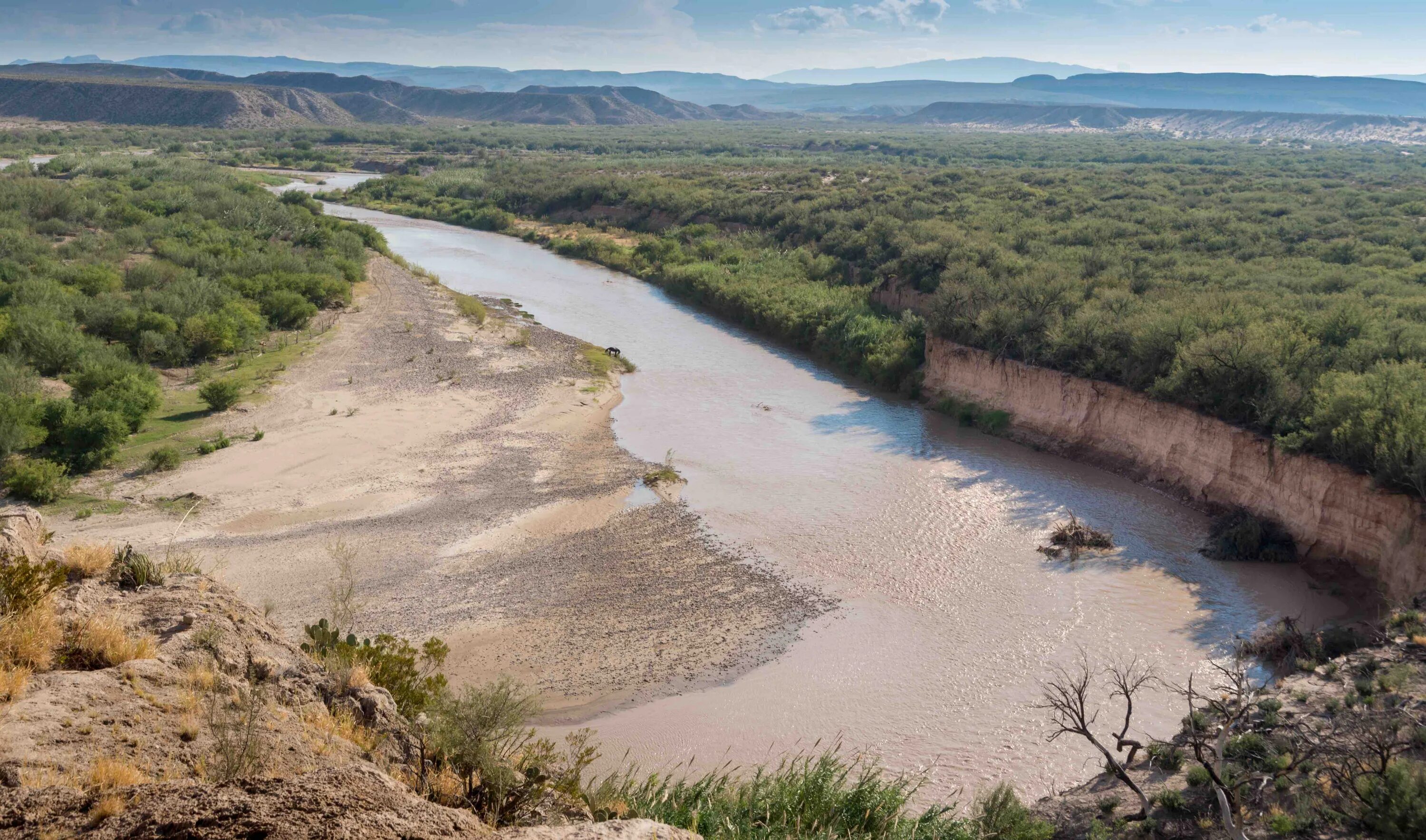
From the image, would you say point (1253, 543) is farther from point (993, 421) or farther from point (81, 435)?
point (81, 435)

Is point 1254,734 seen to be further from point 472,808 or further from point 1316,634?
point 472,808

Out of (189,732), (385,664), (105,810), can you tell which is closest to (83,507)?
(385,664)

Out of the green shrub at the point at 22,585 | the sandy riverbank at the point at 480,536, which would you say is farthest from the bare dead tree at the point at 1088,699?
the green shrub at the point at 22,585

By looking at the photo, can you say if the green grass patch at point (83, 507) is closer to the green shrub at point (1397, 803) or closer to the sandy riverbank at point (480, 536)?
the sandy riverbank at point (480, 536)

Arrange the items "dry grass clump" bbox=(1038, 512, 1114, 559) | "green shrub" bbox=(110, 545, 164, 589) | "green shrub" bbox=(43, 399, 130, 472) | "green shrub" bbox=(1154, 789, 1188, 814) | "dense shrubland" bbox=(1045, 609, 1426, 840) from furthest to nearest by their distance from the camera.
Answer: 1. "green shrub" bbox=(43, 399, 130, 472)
2. "dry grass clump" bbox=(1038, 512, 1114, 559)
3. "green shrub" bbox=(1154, 789, 1188, 814)
4. "green shrub" bbox=(110, 545, 164, 589)
5. "dense shrubland" bbox=(1045, 609, 1426, 840)

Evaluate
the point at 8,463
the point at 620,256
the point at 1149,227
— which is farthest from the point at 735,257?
the point at 8,463

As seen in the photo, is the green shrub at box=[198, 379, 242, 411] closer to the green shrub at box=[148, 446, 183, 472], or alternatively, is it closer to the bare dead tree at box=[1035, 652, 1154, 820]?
the green shrub at box=[148, 446, 183, 472]

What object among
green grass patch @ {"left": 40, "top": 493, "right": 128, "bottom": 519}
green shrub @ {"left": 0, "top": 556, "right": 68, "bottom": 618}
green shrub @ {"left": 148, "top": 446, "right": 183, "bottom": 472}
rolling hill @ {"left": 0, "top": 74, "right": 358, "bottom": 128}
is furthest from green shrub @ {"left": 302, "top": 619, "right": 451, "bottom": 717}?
rolling hill @ {"left": 0, "top": 74, "right": 358, "bottom": 128}
